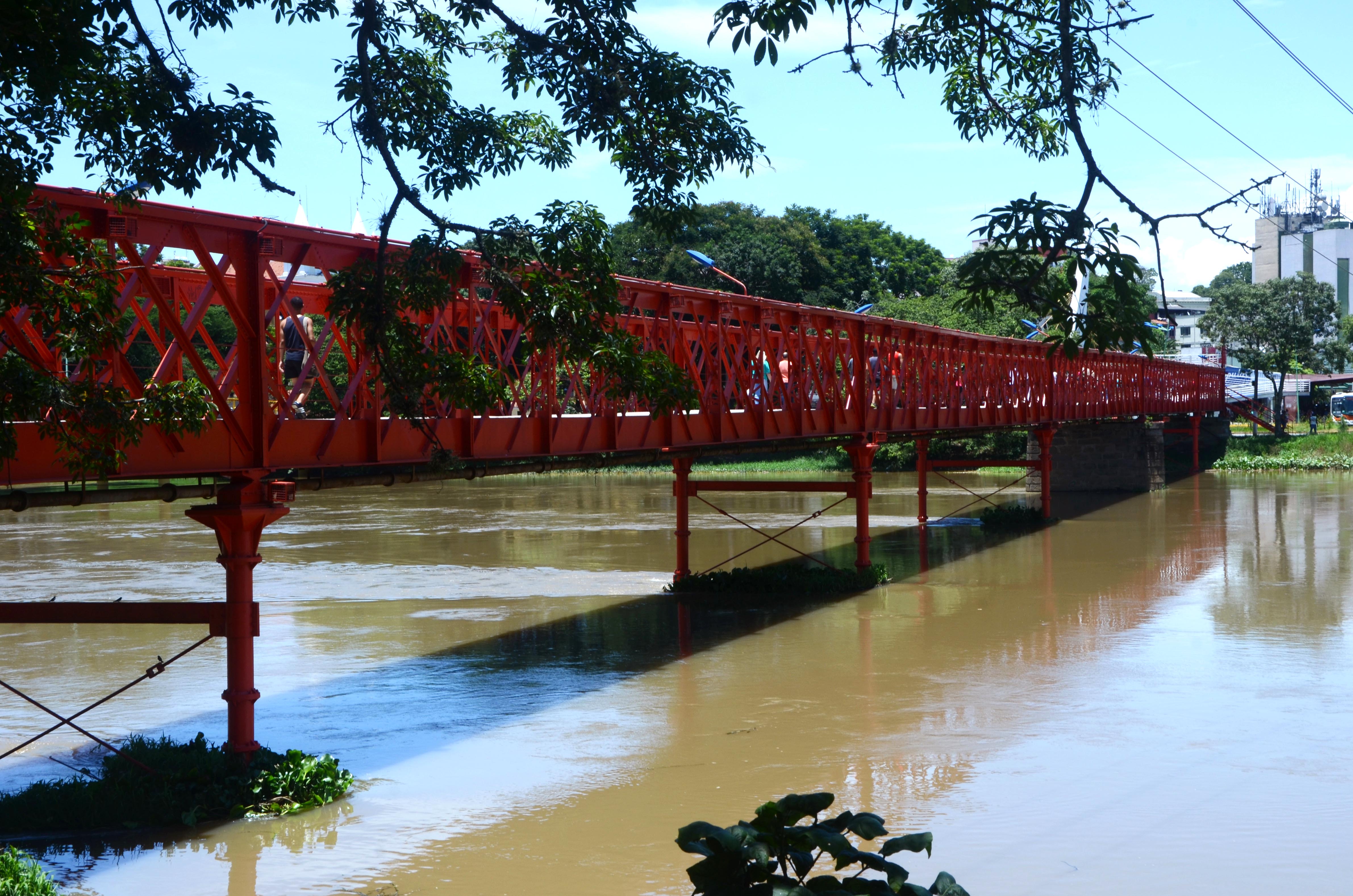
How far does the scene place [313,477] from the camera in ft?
45.4

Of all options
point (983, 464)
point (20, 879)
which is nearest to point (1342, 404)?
point (983, 464)

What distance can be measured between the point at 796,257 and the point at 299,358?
192 feet

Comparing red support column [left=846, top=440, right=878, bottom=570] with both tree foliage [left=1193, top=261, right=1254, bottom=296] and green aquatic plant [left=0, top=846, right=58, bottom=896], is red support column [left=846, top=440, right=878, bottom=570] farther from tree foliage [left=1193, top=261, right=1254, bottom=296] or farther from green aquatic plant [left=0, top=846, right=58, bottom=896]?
tree foliage [left=1193, top=261, right=1254, bottom=296]

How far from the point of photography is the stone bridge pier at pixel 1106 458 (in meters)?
51.1

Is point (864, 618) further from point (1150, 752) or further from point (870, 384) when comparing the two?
point (1150, 752)

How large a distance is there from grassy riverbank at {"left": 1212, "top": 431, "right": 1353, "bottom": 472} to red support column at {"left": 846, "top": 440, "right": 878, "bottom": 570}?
3972 centimetres

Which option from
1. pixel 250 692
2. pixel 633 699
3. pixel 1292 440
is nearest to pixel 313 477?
pixel 250 692

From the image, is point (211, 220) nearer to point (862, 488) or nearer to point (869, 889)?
point (869, 889)

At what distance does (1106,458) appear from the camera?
169 ft

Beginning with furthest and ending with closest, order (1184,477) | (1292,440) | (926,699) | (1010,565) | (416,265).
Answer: (1292,440), (1184,477), (1010,565), (926,699), (416,265)

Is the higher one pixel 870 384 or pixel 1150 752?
pixel 870 384

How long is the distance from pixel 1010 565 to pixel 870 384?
213 inches

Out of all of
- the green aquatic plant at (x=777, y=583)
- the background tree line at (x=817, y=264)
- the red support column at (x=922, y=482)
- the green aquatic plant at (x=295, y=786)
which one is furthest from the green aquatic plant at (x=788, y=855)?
the background tree line at (x=817, y=264)

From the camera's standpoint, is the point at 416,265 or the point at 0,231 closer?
the point at 0,231
